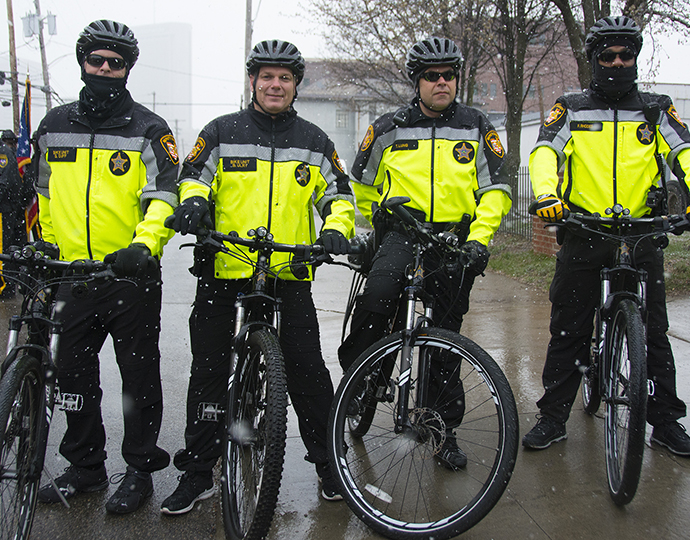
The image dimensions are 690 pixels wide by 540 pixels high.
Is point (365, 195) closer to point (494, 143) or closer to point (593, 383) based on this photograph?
point (494, 143)

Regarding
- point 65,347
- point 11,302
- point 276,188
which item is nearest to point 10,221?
point 11,302

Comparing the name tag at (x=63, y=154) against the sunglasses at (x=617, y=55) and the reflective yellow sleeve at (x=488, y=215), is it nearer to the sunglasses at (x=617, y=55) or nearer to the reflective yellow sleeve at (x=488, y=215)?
the reflective yellow sleeve at (x=488, y=215)

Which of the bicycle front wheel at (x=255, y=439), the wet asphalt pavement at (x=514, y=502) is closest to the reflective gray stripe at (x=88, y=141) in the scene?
the bicycle front wheel at (x=255, y=439)

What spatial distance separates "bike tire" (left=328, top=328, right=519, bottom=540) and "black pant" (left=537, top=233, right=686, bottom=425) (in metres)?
0.55

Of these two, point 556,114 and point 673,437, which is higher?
point 556,114

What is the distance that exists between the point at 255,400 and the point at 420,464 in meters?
1.03

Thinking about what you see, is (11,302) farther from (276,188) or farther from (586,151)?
(586,151)

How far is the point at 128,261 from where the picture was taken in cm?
249

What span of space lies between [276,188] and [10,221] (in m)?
6.60

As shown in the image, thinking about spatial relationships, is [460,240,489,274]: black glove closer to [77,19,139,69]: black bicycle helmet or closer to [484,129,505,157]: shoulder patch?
[484,129,505,157]: shoulder patch

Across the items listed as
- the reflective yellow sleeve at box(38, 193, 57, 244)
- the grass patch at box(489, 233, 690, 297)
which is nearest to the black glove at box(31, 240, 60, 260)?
the reflective yellow sleeve at box(38, 193, 57, 244)

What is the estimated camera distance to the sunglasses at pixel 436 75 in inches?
129

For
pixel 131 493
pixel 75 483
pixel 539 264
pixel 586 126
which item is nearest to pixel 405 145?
pixel 586 126

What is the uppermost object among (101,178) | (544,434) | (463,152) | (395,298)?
(463,152)
